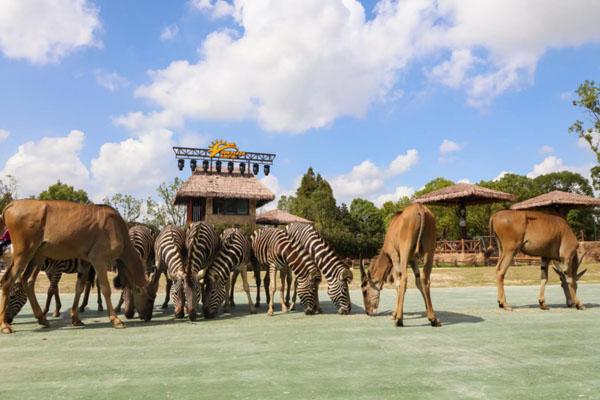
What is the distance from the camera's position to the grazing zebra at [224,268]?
938 cm

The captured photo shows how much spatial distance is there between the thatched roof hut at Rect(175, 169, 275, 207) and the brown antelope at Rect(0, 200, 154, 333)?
1414 inches

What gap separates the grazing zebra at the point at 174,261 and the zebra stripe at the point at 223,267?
0.57m

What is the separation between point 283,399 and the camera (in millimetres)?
3850

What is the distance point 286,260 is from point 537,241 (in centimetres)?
579

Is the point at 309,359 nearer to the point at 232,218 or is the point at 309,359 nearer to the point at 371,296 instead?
the point at 371,296

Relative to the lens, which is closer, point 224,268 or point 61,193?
point 224,268

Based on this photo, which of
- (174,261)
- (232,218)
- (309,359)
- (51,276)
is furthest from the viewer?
(232,218)

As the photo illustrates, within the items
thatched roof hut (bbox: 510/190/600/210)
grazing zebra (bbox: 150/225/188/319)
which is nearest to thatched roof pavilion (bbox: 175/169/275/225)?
thatched roof hut (bbox: 510/190/600/210)

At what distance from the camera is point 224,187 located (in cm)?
4709

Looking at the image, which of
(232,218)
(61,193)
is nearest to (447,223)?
A: (232,218)

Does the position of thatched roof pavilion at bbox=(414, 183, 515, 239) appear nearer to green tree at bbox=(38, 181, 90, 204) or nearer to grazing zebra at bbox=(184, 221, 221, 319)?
grazing zebra at bbox=(184, 221, 221, 319)

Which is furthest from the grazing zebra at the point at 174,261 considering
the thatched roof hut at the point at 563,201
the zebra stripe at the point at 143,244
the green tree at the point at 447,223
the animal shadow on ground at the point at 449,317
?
the green tree at the point at 447,223

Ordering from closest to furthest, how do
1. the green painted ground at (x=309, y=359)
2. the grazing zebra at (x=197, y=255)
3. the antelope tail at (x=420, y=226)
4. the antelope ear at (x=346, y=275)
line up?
the green painted ground at (x=309, y=359) < the antelope tail at (x=420, y=226) < the grazing zebra at (x=197, y=255) < the antelope ear at (x=346, y=275)

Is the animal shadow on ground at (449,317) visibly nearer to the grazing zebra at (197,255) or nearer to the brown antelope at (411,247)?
the brown antelope at (411,247)
